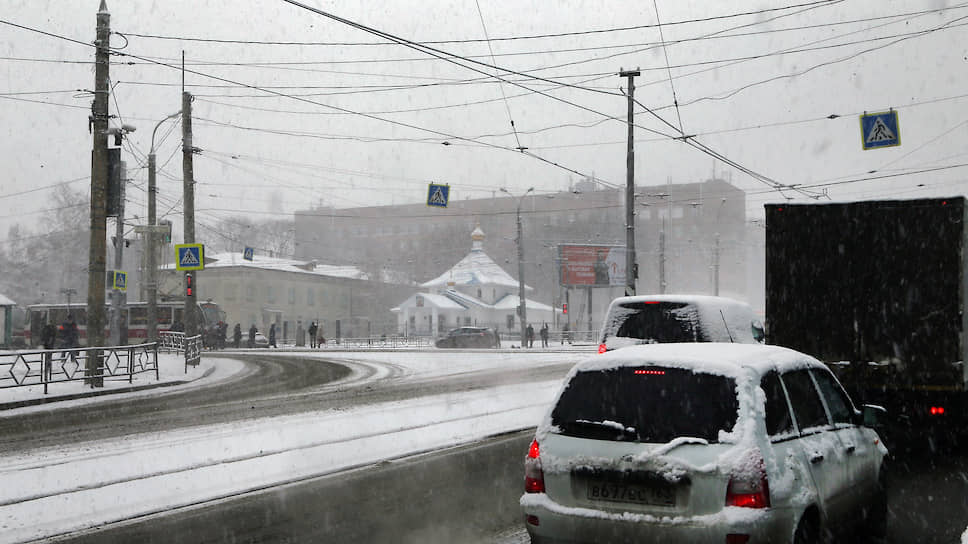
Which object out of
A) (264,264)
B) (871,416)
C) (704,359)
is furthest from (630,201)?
(264,264)

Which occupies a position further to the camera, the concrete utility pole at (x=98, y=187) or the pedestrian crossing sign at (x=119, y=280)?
the pedestrian crossing sign at (x=119, y=280)

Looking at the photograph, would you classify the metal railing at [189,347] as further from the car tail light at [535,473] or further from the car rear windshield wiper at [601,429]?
the car rear windshield wiper at [601,429]

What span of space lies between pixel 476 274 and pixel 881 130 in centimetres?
7096

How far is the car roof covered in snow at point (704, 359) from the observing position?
4941mm

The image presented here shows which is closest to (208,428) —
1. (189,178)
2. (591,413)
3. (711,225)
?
(591,413)

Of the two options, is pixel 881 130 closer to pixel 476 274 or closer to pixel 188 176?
pixel 188 176

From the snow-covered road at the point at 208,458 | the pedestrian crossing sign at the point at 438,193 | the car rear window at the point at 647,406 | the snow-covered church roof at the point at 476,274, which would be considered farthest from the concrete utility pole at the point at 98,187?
the snow-covered church roof at the point at 476,274

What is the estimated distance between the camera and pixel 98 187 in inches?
838

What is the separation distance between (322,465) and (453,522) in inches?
128

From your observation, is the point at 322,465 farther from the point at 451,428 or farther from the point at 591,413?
the point at 591,413

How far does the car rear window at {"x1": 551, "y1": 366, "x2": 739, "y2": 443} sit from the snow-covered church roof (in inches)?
3362

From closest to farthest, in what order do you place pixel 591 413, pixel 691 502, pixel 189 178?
pixel 691 502 → pixel 591 413 → pixel 189 178

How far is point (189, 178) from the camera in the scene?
31922 millimetres

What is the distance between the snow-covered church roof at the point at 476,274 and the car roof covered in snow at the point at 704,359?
279ft
